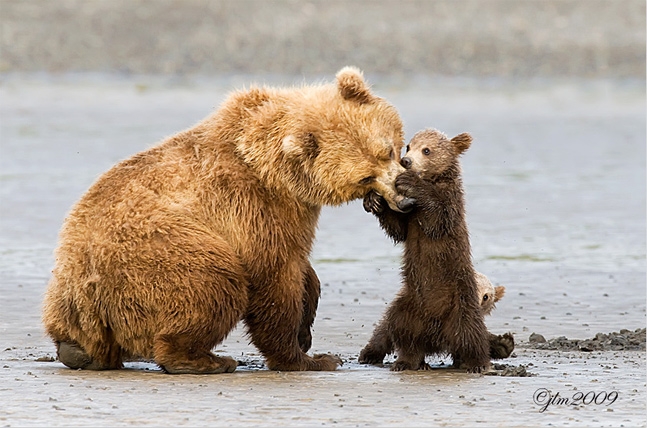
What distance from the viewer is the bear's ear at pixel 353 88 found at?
23.7 ft

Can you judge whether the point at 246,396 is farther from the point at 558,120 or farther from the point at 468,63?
the point at 468,63

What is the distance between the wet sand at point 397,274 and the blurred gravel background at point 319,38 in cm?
428

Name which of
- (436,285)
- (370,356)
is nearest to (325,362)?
(370,356)

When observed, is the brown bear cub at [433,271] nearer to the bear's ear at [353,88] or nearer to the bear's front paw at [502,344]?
the bear's front paw at [502,344]

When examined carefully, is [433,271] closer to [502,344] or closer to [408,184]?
[408,184]

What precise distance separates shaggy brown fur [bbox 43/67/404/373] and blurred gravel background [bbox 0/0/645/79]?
73.5 feet

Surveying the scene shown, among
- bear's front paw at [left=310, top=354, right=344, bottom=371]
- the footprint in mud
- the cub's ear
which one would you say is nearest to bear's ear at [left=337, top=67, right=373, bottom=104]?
the cub's ear

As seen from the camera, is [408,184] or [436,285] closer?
[408,184]

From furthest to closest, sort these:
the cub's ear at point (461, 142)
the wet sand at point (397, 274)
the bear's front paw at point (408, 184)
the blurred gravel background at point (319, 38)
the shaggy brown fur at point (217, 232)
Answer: the blurred gravel background at point (319, 38) < the cub's ear at point (461, 142) < the bear's front paw at point (408, 184) < the shaggy brown fur at point (217, 232) < the wet sand at point (397, 274)

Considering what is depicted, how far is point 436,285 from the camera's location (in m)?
7.39

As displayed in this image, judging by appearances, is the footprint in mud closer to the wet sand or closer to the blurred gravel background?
the wet sand

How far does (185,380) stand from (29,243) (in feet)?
18.9

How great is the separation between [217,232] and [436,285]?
1.35 meters

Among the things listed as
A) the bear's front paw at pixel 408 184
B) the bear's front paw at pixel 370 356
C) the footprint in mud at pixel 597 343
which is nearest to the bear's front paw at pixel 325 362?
the bear's front paw at pixel 370 356
